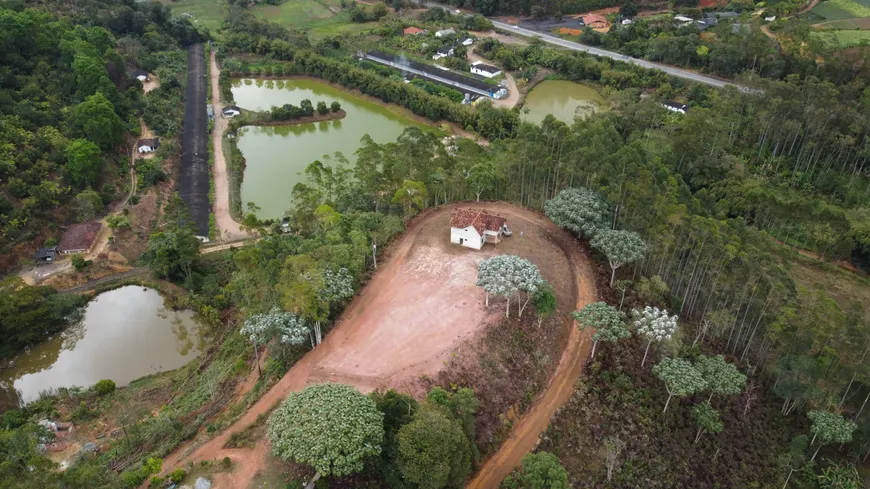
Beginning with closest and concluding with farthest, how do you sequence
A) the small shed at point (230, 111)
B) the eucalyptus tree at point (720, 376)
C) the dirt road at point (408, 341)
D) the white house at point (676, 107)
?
1. the dirt road at point (408, 341)
2. the eucalyptus tree at point (720, 376)
3. the white house at point (676, 107)
4. the small shed at point (230, 111)

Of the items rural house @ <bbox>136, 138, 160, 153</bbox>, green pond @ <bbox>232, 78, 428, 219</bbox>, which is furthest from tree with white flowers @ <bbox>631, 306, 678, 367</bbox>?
rural house @ <bbox>136, 138, 160, 153</bbox>

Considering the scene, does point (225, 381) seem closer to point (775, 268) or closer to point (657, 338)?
point (657, 338)

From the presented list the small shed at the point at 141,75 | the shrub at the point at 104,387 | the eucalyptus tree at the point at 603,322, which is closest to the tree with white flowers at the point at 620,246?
the eucalyptus tree at the point at 603,322

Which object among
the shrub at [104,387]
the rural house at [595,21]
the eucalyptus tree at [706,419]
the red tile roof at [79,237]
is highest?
the rural house at [595,21]

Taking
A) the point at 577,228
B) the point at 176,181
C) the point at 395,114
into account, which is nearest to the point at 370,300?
the point at 577,228

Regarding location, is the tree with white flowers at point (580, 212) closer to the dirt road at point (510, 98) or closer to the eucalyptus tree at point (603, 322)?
the eucalyptus tree at point (603, 322)

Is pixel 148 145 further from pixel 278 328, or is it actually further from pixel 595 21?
pixel 595 21
